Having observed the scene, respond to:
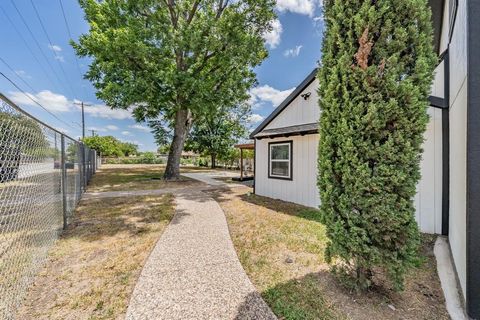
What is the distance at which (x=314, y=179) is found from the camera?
22.5 feet

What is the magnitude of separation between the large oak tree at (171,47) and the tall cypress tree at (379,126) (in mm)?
9004

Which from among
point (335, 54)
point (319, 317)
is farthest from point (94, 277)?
point (335, 54)

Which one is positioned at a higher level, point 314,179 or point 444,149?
point 444,149

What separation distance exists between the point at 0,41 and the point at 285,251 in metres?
12.7

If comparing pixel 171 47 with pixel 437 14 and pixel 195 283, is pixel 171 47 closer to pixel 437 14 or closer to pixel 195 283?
pixel 437 14

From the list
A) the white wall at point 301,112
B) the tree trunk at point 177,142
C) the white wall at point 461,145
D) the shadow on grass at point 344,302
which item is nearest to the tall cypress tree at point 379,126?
the shadow on grass at point 344,302

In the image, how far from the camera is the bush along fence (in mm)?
2100

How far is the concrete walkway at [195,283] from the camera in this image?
7.43ft

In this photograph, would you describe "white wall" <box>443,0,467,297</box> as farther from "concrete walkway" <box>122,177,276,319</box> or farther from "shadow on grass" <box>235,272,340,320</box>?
"concrete walkway" <box>122,177,276,319</box>

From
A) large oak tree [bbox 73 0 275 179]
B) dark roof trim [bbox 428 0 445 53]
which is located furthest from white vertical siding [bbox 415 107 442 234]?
large oak tree [bbox 73 0 275 179]

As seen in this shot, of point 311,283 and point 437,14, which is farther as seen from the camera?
point 437,14

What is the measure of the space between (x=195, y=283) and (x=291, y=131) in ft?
18.1

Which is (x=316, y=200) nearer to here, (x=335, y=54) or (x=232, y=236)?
(x=232, y=236)

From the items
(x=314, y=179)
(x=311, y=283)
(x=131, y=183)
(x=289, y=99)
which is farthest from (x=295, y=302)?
(x=131, y=183)
